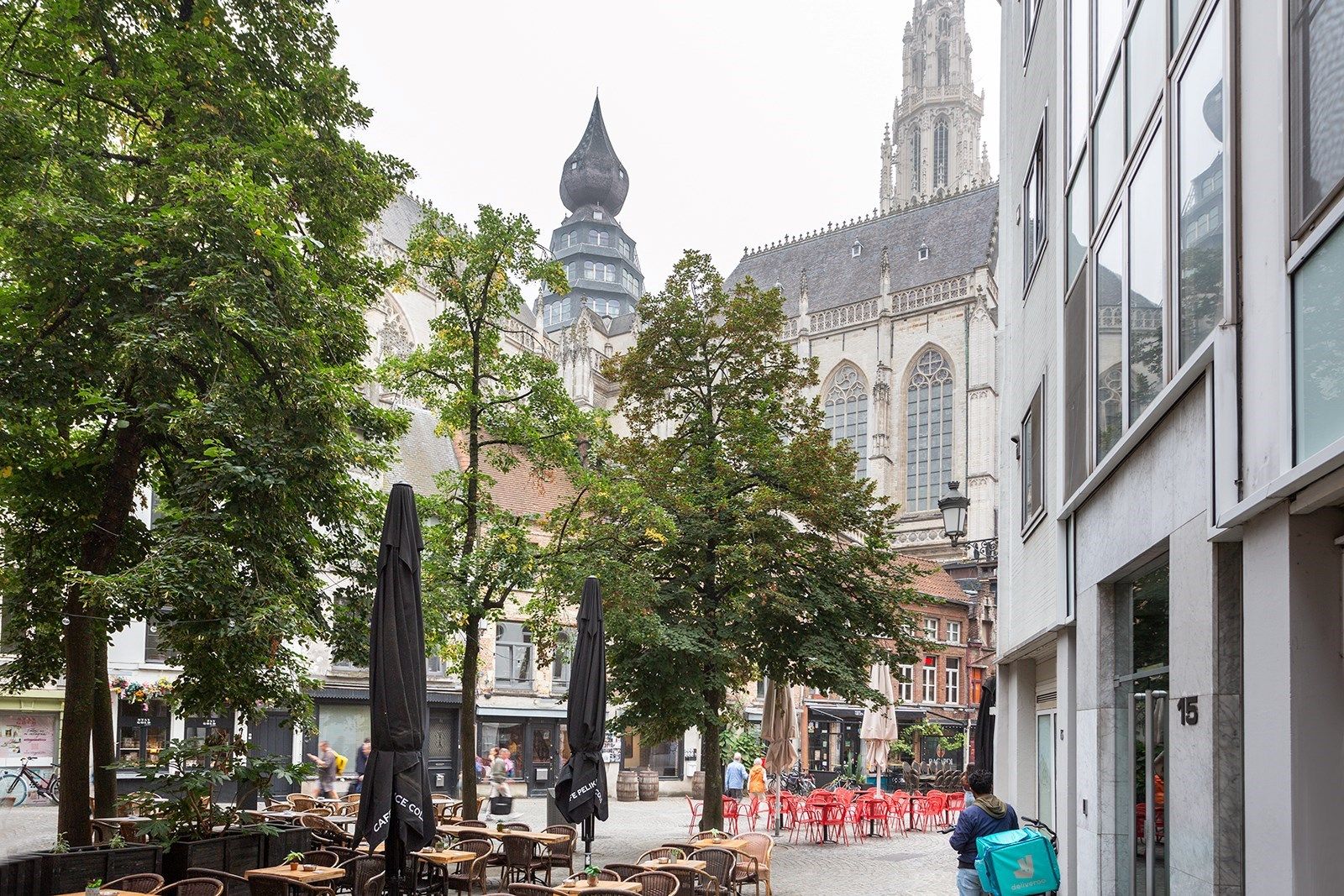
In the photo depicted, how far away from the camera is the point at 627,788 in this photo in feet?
108

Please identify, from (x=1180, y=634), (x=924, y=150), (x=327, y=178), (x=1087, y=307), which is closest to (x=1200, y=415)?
(x=1180, y=634)

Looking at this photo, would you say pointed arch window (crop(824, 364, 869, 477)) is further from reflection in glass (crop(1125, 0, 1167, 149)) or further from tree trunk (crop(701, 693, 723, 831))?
reflection in glass (crop(1125, 0, 1167, 149))

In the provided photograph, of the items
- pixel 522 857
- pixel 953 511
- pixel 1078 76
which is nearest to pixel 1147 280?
pixel 1078 76

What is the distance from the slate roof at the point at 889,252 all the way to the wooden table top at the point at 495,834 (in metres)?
51.8

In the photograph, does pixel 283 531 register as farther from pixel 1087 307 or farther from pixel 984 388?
pixel 984 388

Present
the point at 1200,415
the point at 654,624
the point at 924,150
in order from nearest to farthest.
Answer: the point at 1200,415
the point at 654,624
the point at 924,150

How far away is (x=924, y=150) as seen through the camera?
292ft

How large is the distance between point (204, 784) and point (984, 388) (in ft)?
168

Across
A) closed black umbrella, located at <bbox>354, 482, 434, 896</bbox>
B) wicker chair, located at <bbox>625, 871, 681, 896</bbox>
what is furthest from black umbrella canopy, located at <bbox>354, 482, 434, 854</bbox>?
wicker chair, located at <bbox>625, 871, 681, 896</bbox>

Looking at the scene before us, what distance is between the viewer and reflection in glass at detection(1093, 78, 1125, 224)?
9.09m

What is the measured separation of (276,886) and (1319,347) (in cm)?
934

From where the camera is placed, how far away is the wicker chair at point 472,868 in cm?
1226

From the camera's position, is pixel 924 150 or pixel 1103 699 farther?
pixel 924 150

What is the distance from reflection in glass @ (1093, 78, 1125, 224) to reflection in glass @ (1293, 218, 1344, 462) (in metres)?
4.48
